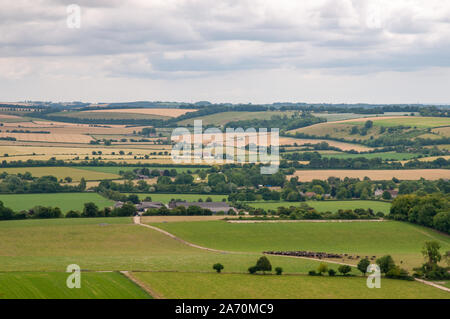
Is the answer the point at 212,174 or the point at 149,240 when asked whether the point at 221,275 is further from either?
the point at 212,174

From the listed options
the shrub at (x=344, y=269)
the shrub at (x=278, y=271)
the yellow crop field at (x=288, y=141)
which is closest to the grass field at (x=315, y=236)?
the shrub at (x=344, y=269)

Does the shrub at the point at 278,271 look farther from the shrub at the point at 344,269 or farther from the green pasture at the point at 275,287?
the shrub at the point at 344,269

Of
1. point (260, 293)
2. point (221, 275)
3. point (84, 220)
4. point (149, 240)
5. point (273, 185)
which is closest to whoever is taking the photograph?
point (260, 293)

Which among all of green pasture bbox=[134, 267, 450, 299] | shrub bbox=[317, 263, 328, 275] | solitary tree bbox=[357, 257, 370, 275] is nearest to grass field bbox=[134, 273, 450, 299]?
green pasture bbox=[134, 267, 450, 299]

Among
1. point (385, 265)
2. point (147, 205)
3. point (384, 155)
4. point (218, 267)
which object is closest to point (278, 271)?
point (218, 267)

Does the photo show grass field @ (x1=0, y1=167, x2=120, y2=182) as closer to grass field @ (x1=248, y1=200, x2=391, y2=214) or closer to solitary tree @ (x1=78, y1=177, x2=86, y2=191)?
solitary tree @ (x1=78, y1=177, x2=86, y2=191)
